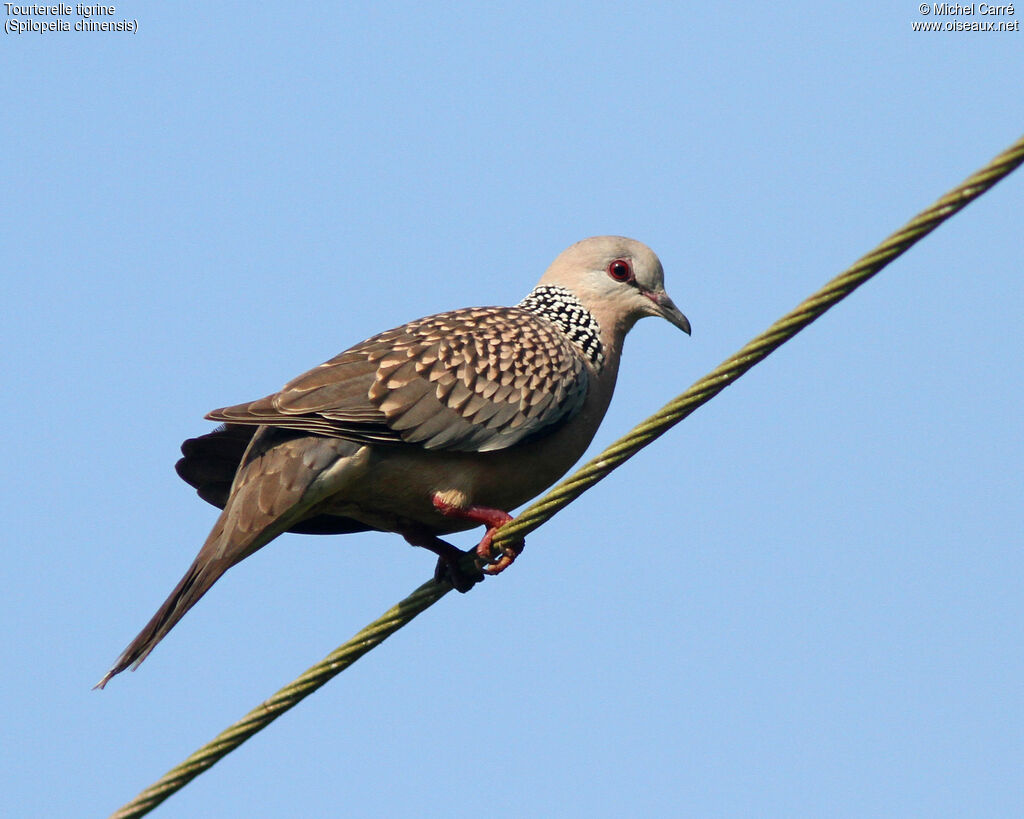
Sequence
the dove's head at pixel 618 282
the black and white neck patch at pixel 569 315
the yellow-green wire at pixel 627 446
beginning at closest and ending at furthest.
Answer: the yellow-green wire at pixel 627 446 → the black and white neck patch at pixel 569 315 → the dove's head at pixel 618 282

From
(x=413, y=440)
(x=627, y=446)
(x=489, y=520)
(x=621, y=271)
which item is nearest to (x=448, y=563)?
(x=489, y=520)

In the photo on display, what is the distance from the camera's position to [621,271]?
785 centimetres

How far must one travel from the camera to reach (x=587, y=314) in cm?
759

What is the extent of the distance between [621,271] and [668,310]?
35 centimetres

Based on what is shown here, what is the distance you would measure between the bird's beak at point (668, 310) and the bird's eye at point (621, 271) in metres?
0.14

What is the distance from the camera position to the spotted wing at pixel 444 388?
6.13 m

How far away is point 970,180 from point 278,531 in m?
3.43

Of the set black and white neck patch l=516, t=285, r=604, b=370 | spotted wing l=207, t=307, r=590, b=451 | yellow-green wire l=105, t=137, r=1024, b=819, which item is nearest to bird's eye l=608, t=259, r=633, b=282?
black and white neck patch l=516, t=285, r=604, b=370

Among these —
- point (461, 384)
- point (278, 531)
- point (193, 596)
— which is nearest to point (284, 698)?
point (193, 596)

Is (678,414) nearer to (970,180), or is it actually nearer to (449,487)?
(970,180)

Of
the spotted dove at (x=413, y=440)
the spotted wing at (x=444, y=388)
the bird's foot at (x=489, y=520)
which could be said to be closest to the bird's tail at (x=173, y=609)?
the spotted dove at (x=413, y=440)

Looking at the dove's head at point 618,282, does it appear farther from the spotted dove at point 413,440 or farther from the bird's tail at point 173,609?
the bird's tail at point 173,609

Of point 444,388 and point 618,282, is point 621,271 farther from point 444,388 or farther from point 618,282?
point 444,388

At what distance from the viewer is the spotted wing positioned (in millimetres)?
6129
